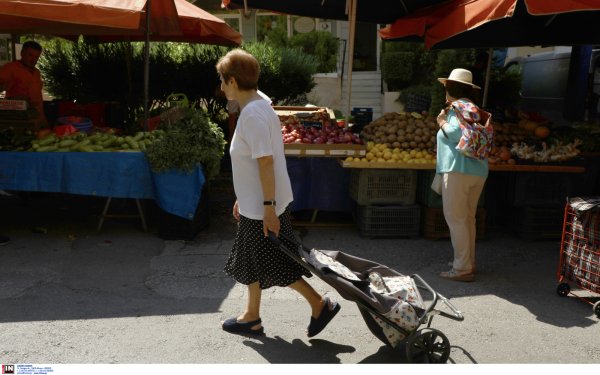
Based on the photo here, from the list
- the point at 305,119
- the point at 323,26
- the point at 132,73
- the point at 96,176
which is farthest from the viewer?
the point at 323,26

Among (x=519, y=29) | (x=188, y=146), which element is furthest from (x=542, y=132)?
(x=188, y=146)

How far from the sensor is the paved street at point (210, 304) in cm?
415

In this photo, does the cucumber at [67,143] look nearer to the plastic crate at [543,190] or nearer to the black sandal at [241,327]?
the black sandal at [241,327]

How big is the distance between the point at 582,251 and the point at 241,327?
2751mm

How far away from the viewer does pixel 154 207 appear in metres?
6.86

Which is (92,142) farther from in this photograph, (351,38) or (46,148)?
(351,38)

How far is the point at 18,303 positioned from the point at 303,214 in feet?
11.9

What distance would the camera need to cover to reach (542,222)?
22.7 ft

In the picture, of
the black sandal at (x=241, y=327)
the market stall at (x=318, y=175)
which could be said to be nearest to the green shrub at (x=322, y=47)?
the market stall at (x=318, y=175)

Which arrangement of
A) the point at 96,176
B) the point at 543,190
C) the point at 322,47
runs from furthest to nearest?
the point at 322,47, the point at 543,190, the point at 96,176

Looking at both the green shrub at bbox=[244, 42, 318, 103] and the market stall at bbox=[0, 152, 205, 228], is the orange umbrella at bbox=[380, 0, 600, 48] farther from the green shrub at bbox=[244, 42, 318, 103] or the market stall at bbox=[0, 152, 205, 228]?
the green shrub at bbox=[244, 42, 318, 103]

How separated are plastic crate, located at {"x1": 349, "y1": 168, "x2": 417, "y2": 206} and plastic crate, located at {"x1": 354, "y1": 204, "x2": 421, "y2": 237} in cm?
9

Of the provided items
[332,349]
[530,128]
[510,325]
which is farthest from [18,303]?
[530,128]

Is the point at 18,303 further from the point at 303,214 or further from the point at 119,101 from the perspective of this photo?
the point at 119,101
